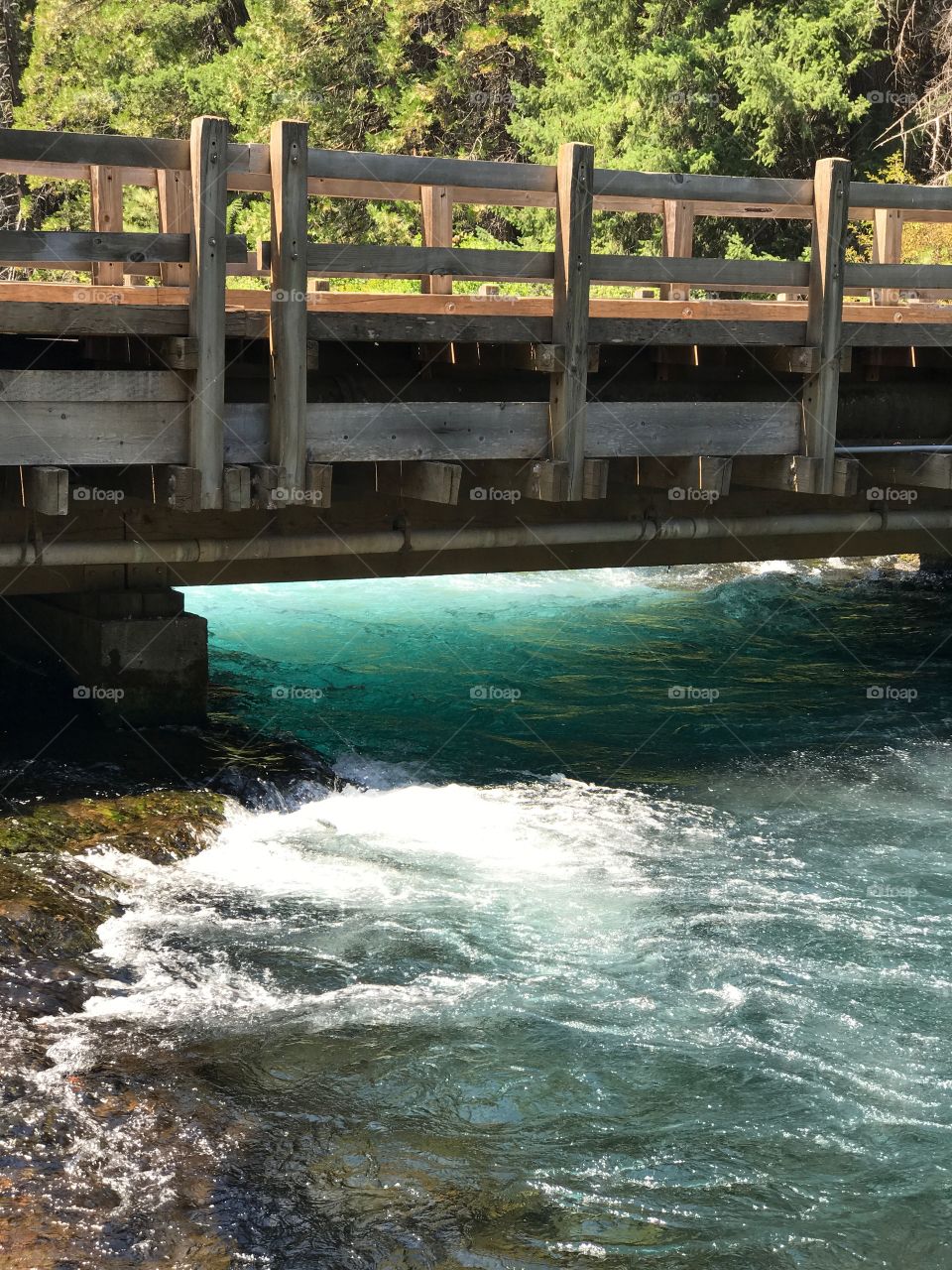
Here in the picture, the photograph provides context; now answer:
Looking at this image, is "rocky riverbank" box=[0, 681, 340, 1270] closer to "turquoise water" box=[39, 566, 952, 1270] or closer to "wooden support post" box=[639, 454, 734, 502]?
"turquoise water" box=[39, 566, 952, 1270]

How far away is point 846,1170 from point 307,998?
2498 millimetres

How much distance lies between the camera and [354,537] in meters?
9.79

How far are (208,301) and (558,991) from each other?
13.1ft

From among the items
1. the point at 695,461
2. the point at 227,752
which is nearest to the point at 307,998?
the point at 227,752

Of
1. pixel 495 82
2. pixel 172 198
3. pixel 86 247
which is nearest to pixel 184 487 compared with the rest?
pixel 86 247

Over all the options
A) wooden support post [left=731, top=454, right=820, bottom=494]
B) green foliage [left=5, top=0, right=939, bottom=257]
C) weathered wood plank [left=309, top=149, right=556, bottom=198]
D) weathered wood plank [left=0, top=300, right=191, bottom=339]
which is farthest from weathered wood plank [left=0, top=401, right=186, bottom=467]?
green foliage [left=5, top=0, right=939, bottom=257]

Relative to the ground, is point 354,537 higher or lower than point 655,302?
lower

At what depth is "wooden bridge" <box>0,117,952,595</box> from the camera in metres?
8.08

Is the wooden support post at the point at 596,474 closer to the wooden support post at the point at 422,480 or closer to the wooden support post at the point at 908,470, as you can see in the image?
the wooden support post at the point at 422,480

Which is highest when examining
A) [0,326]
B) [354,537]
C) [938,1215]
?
[0,326]

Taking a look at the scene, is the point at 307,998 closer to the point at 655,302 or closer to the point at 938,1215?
the point at 938,1215

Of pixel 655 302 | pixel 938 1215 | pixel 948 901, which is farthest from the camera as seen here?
pixel 655 302

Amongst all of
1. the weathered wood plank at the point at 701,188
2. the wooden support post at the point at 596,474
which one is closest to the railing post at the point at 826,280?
the weathered wood plank at the point at 701,188

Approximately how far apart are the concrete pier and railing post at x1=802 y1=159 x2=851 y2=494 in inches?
171
